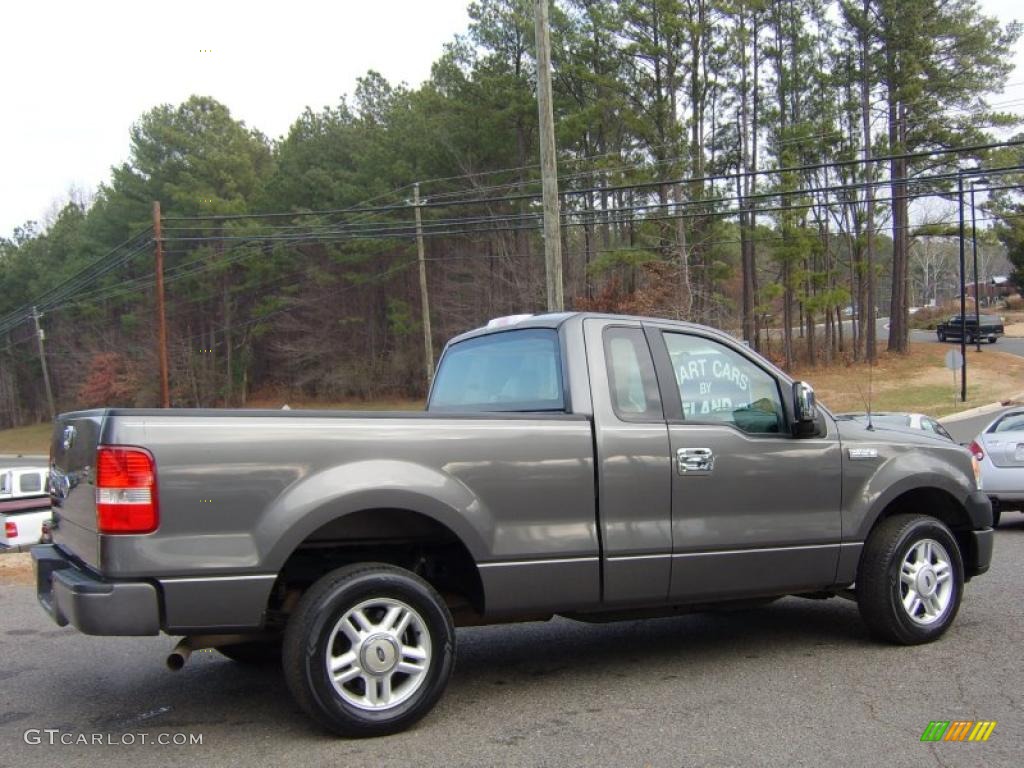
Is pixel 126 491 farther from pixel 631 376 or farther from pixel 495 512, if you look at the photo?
pixel 631 376

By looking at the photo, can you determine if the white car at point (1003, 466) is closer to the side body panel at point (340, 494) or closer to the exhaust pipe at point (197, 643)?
the side body panel at point (340, 494)

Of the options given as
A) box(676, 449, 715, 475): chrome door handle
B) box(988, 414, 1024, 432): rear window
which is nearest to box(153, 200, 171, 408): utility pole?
box(988, 414, 1024, 432): rear window

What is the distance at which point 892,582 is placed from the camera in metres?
5.63

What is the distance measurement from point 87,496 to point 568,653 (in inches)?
120

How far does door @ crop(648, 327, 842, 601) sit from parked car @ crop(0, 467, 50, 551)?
26.2 ft

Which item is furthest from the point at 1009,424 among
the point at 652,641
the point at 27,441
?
the point at 27,441

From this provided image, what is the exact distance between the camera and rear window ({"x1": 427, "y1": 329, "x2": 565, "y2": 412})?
5199 millimetres

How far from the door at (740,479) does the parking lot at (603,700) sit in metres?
0.58

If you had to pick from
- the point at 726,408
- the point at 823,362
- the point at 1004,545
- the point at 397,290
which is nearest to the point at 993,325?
the point at 823,362

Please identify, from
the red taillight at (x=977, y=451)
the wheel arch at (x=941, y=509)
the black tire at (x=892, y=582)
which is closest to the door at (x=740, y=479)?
the black tire at (x=892, y=582)

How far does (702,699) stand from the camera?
4801mm

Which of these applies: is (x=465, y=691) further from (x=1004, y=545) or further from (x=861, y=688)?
(x=1004, y=545)

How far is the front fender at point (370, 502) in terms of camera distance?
4070mm
